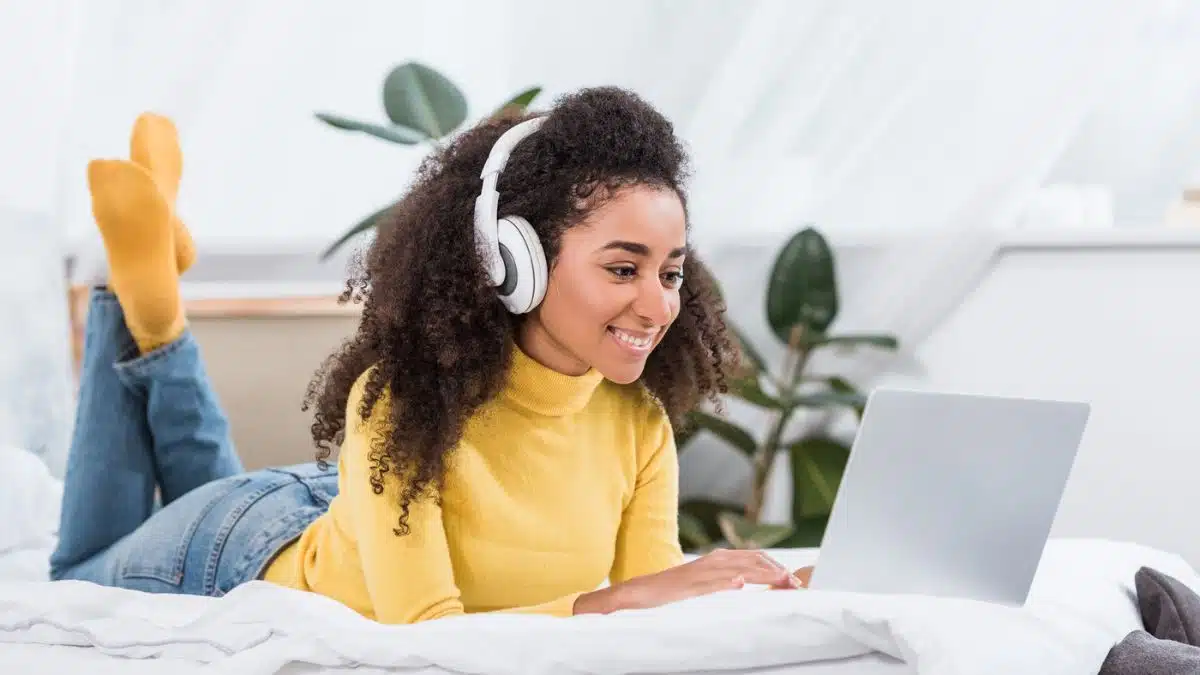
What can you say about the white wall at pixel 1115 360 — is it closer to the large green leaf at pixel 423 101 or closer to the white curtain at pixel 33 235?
the large green leaf at pixel 423 101

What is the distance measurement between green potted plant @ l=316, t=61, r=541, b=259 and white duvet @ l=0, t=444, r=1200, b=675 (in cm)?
122

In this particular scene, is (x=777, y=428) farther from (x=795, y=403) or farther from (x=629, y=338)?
(x=629, y=338)

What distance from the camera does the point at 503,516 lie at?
1146 millimetres

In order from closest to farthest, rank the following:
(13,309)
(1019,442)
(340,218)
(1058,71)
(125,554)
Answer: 1. (1019,442)
2. (125,554)
3. (13,309)
4. (1058,71)
5. (340,218)

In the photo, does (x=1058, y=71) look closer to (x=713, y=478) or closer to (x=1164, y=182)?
(x=1164, y=182)

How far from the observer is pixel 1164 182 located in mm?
2230

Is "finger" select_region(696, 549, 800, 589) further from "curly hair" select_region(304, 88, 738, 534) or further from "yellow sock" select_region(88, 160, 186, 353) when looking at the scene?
"yellow sock" select_region(88, 160, 186, 353)

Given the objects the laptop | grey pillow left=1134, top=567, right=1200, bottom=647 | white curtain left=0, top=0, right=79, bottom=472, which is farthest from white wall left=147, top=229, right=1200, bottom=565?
the laptop

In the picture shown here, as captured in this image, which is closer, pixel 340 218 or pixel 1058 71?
pixel 1058 71

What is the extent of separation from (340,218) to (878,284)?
1.08 meters

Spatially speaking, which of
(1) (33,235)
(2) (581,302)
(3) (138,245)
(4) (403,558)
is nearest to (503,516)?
(4) (403,558)

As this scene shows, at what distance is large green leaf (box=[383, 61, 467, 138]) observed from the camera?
2041 millimetres

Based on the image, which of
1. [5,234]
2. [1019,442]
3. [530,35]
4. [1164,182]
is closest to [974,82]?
[1164,182]

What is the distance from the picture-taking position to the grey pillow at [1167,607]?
2.99 feet
